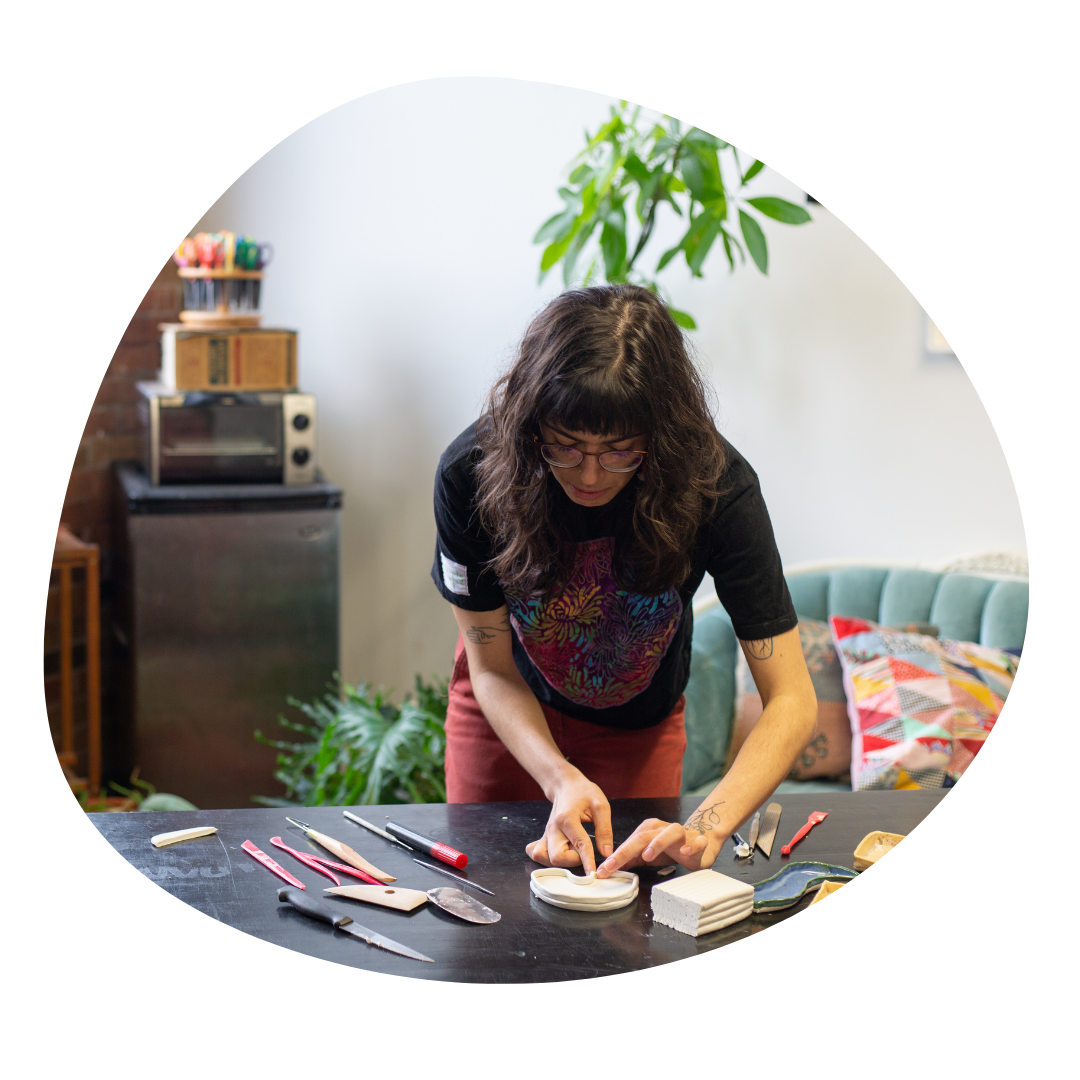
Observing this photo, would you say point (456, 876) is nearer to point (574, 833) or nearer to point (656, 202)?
point (574, 833)

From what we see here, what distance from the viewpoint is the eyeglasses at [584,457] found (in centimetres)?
110

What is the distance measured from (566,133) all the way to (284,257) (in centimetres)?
86

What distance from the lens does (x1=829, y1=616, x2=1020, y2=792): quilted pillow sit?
82.6 inches

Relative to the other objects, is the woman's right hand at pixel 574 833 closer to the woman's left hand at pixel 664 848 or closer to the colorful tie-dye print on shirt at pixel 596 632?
the woman's left hand at pixel 664 848

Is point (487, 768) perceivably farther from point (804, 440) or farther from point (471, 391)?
point (471, 391)

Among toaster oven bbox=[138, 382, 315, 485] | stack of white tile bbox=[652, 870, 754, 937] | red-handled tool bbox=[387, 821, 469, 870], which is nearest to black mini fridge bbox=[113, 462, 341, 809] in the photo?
toaster oven bbox=[138, 382, 315, 485]

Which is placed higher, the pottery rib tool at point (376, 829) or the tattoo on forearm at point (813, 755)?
the pottery rib tool at point (376, 829)

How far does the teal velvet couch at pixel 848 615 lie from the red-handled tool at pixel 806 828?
98 centimetres

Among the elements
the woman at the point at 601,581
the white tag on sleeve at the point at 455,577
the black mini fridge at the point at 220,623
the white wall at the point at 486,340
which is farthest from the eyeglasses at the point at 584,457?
the black mini fridge at the point at 220,623

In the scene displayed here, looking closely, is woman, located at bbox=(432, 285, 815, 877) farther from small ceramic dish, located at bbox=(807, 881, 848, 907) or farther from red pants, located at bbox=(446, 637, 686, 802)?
small ceramic dish, located at bbox=(807, 881, 848, 907)

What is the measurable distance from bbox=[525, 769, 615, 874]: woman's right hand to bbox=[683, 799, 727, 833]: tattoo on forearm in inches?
3.3

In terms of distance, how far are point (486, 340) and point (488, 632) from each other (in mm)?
1751

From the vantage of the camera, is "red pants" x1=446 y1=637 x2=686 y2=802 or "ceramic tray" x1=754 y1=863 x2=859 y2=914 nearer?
"ceramic tray" x1=754 y1=863 x2=859 y2=914

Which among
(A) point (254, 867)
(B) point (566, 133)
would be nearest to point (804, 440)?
(B) point (566, 133)
